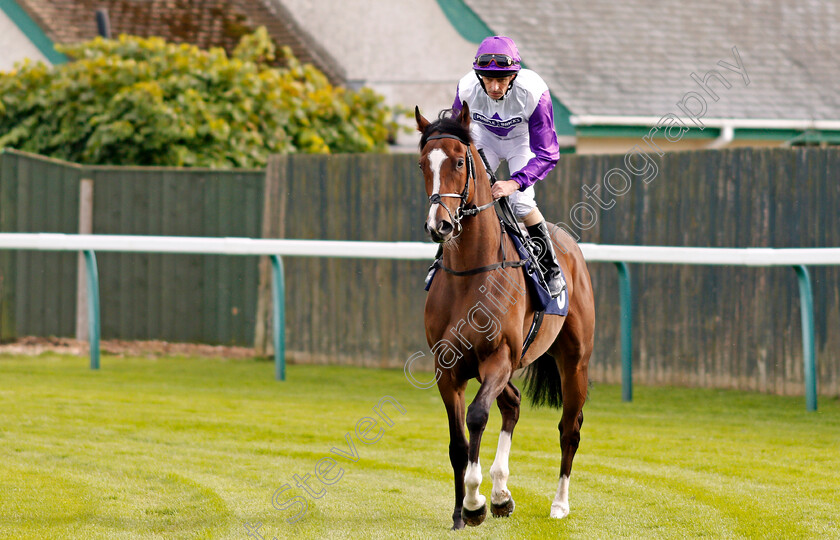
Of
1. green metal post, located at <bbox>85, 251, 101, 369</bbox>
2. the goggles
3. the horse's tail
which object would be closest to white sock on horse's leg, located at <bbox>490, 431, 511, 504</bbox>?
the horse's tail

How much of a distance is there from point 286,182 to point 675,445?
528 cm

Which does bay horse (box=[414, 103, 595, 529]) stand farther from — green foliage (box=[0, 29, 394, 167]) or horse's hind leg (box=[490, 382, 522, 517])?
green foliage (box=[0, 29, 394, 167])

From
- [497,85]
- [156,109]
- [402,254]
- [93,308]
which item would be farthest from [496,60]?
[156,109]

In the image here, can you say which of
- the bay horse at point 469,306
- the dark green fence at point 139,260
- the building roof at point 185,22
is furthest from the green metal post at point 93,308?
the building roof at point 185,22

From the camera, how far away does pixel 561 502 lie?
5.25 metres

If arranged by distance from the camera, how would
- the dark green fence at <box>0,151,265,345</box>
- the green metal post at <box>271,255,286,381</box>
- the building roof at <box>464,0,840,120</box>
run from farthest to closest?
the building roof at <box>464,0,840,120</box>
the dark green fence at <box>0,151,265,345</box>
the green metal post at <box>271,255,286,381</box>

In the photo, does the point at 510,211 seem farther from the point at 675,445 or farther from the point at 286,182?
the point at 286,182

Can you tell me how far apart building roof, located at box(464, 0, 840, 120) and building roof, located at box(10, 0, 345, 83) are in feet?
10.5

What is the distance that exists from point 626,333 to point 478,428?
3.82 metres

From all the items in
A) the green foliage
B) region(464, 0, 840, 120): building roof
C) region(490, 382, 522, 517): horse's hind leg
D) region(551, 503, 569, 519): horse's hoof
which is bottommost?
region(551, 503, 569, 519): horse's hoof

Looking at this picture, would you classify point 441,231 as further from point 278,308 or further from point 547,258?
point 278,308

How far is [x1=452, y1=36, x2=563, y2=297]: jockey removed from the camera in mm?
5262

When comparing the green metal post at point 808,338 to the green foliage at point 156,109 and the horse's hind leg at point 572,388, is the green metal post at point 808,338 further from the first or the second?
the green foliage at point 156,109

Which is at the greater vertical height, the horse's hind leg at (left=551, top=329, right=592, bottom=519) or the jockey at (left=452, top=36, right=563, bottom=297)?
the jockey at (left=452, top=36, right=563, bottom=297)
